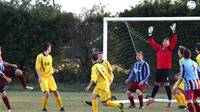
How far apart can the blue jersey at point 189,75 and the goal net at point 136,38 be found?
844 cm

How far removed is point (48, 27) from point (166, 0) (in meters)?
5.48

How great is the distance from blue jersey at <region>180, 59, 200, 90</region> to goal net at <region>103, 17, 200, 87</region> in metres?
8.44

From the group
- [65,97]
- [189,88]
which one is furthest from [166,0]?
[189,88]

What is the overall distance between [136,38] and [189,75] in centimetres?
895

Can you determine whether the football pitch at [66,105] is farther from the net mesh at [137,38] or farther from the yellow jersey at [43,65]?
the net mesh at [137,38]

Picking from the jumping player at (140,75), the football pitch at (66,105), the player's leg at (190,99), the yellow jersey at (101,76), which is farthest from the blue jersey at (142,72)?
the player's leg at (190,99)

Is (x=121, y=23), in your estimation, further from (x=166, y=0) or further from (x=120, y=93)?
(x=166, y=0)

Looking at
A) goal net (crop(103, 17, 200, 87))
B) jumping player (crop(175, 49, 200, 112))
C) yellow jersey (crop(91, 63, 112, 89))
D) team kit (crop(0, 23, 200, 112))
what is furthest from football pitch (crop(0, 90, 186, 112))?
jumping player (crop(175, 49, 200, 112))

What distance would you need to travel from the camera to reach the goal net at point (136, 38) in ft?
74.8

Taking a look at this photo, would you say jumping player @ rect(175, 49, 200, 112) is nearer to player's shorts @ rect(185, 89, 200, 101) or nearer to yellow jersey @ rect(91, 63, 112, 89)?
player's shorts @ rect(185, 89, 200, 101)

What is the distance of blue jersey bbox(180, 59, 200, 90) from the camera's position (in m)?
14.1

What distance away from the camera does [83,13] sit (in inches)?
1155

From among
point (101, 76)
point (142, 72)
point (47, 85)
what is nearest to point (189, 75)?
point (101, 76)

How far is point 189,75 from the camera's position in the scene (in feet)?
46.6
